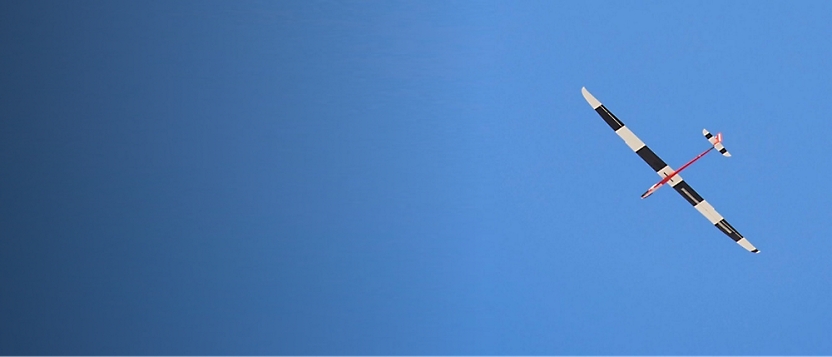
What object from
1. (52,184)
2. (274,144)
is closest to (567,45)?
(274,144)

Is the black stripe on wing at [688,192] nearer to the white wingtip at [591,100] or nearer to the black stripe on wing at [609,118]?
the black stripe on wing at [609,118]

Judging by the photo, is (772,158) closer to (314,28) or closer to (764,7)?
(764,7)

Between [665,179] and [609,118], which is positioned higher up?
[609,118]

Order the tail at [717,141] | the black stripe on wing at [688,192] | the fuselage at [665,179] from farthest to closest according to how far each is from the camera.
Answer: the black stripe on wing at [688,192] < the fuselage at [665,179] < the tail at [717,141]

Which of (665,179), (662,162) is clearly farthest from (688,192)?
(662,162)

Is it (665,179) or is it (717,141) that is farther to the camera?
(665,179)

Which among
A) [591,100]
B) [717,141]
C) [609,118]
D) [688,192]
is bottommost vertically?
[688,192]

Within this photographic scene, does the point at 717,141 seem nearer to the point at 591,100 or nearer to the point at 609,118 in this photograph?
the point at 609,118

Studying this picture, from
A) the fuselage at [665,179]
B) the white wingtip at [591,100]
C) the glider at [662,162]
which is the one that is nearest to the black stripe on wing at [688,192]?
the glider at [662,162]

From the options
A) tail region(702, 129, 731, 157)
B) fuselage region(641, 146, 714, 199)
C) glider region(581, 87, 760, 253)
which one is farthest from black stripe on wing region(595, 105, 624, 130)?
tail region(702, 129, 731, 157)

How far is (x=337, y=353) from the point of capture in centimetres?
1001

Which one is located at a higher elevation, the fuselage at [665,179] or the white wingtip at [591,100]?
the white wingtip at [591,100]

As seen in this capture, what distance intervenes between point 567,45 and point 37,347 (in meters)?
5.25

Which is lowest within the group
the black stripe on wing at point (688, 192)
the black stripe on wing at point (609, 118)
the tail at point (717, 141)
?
the black stripe on wing at point (688, 192)
